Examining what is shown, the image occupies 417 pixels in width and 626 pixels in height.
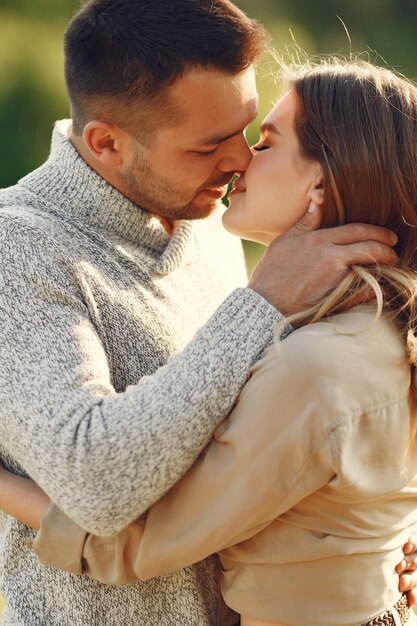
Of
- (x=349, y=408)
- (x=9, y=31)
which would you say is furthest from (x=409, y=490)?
(x=9, y=31)

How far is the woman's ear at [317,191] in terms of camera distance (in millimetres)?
1746

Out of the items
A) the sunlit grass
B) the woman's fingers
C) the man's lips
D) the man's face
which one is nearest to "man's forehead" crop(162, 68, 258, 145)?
the man's face

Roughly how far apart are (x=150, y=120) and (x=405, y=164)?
60 centimetres

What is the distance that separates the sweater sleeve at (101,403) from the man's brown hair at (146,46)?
0.56 metres

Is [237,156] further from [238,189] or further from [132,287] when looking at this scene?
[132,287]

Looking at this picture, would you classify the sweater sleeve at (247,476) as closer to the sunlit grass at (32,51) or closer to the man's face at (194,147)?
the man's face at (194,147)

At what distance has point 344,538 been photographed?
1619 mm

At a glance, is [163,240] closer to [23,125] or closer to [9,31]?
[23,125]

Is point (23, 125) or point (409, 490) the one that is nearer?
point (409, 490)

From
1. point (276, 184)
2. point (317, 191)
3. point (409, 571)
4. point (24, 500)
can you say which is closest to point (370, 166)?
point (317, 191)

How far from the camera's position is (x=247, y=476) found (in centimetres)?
152

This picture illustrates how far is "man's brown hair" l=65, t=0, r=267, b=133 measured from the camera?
76.4 inches

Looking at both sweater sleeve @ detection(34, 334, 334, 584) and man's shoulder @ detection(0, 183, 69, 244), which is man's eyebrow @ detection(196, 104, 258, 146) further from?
sweater sleeve @ detection(34, 334, 334, 584)

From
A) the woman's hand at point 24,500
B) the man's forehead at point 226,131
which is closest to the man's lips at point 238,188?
the man's forehead at point 226,131
